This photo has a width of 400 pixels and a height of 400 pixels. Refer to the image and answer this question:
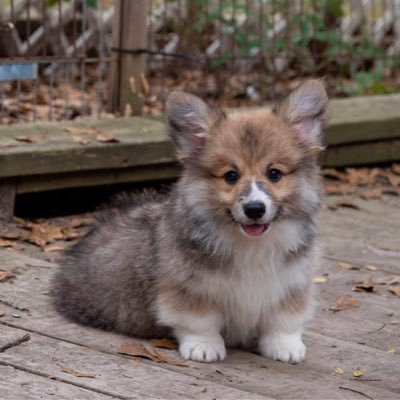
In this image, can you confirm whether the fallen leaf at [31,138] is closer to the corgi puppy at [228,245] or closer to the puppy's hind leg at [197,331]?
the corgi puppy at [228,245]

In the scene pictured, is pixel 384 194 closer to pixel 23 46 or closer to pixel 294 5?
pixel 294 5

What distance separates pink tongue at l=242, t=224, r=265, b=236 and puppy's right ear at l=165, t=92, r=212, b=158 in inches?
18.2

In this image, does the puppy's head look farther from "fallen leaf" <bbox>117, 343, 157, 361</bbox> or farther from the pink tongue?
"fallen leaf" <bbox>117, 343, 157, 361</bbox>

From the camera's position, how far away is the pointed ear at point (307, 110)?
459 cm

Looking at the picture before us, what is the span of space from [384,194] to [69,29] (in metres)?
3.06

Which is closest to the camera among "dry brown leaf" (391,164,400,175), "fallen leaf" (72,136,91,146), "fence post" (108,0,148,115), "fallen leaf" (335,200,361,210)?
"fallen leaf" (72,136,91,146)

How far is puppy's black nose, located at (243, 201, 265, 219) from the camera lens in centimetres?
418

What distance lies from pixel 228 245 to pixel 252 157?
1.29 ft

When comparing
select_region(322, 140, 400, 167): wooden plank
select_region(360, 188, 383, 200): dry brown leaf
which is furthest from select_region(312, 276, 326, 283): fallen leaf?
select_region(322, 140, 400, 167): wooden plank

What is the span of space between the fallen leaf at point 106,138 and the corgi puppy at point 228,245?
1.92 metres

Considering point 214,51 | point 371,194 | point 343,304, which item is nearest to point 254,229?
point 343,304

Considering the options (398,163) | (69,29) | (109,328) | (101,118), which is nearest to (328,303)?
(109,328)

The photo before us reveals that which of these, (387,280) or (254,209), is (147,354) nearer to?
(254,209)

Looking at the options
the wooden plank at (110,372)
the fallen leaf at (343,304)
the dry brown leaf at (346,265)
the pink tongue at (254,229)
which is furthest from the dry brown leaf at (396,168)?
the wooden plank at (110,372)
